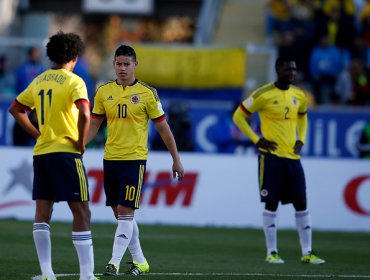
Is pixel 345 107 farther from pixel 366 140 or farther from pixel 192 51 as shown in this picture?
pixel 192 51

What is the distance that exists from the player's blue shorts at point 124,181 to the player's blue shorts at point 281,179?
2724mm

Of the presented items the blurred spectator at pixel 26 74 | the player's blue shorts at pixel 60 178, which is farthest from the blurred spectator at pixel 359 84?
the player's blue shorts at pixel 60 178

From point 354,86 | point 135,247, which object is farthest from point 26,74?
point 135,247

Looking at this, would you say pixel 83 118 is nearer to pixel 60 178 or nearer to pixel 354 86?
pixel 60 178

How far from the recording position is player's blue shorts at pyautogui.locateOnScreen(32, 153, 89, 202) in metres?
9.55

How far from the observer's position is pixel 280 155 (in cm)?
1335

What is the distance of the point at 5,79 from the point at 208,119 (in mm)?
4887

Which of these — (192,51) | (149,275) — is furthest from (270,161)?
(192,51)

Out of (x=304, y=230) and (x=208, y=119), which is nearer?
(x=304, y=230)

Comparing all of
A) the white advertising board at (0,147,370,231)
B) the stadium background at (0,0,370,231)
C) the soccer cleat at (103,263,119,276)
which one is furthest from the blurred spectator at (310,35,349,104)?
the soccer cleat at (103,263,119,276)

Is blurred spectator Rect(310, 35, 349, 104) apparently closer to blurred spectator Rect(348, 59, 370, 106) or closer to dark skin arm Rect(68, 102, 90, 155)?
blurred spectator Rect(348, 59, 370, 106)

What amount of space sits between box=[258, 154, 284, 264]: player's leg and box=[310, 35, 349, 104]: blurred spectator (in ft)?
37.8

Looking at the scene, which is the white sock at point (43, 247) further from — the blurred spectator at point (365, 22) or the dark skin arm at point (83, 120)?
the blurred spectator at point (365, 22)

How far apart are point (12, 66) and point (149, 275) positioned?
52.1 feet
